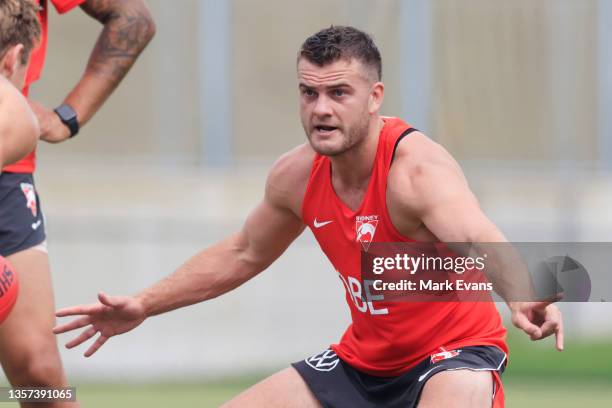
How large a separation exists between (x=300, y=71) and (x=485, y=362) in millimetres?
1360

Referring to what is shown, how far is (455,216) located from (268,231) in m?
1.07

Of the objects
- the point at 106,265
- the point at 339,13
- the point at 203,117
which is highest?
the point at 339,13

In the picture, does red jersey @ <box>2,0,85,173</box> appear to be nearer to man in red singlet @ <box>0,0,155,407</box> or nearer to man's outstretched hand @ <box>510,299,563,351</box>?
man in red singlet @ <box>0,0,155,407</box>

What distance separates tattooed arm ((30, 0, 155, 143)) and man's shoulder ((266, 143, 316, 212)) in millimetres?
1126

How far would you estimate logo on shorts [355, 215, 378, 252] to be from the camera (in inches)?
208

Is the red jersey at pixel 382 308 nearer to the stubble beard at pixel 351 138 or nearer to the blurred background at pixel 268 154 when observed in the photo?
the stubble beard at pixel 351 138

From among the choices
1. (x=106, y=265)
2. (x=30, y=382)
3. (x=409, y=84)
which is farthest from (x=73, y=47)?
(x=30, y=382)

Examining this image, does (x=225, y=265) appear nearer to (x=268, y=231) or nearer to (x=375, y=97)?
(x=268, y=231)

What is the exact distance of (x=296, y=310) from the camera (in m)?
10.3

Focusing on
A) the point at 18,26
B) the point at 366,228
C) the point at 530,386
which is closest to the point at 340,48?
the point at 366,228

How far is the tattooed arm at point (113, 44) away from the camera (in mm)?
6359

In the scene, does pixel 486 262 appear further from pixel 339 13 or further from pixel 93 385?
pixel 339 13

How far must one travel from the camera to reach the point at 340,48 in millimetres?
5340

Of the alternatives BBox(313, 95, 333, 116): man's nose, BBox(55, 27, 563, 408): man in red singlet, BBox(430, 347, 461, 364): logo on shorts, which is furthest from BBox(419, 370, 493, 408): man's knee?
BBox(313, 95, 333, 116): man's nose
